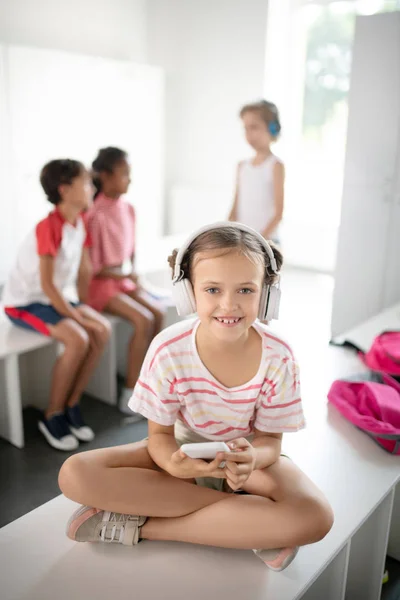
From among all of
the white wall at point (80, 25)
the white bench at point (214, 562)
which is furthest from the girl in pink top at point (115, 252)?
the white wall at point (80, 25)

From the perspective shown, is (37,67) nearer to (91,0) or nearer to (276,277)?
(91,0)

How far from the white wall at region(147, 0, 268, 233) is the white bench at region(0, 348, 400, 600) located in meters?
3.95

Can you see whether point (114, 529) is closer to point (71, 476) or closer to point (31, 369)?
point (71, 476)

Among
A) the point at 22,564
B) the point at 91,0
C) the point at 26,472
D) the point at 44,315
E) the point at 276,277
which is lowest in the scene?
the point at 26,472

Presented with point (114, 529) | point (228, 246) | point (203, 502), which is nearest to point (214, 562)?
point (203, 502)

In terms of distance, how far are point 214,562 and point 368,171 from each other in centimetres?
236

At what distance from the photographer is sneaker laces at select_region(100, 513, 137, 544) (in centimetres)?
124

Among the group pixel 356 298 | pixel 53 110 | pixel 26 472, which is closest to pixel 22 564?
pixel 26 472

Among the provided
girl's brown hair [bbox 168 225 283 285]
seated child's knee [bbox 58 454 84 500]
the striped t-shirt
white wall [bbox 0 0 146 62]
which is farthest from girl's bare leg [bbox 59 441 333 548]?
white wall [bbox 0 0 146 62]

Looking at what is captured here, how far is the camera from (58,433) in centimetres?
233

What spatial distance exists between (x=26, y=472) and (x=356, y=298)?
1993 mm

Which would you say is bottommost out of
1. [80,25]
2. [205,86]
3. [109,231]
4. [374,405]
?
[374,405]

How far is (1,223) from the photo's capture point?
409 cm

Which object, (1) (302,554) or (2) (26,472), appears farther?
(2) (26,472)
